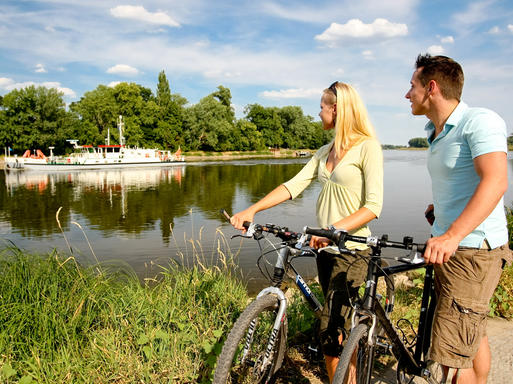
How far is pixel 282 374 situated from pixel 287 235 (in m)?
1.48

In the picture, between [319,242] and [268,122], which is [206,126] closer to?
[268,122]

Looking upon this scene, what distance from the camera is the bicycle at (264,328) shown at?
2145 millimetres

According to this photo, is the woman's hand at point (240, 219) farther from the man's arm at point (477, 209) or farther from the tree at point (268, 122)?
the tree at point (268, 122)

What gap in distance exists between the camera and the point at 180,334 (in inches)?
122

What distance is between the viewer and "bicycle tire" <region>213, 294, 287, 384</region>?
212cm

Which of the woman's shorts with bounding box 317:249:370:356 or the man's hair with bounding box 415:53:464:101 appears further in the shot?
the woman's shorts with bounding box 317:249:370:356

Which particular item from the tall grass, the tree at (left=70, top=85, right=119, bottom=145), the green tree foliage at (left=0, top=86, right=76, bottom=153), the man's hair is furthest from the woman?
the tree at (left=70, top=85, right=119, bottom=145)

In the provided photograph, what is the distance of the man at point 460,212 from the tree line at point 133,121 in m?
56.7

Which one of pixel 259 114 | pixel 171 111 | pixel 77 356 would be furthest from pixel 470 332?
pixel 259 114

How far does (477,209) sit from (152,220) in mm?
13701

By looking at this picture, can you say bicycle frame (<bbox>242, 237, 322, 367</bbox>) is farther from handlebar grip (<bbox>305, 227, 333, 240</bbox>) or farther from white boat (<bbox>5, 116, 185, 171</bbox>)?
white boat (<bbox>5, 116, 185, 171</bbox>)

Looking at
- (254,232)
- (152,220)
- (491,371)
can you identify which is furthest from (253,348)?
(152,220)

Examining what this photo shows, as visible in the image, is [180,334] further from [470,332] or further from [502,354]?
[502,354]

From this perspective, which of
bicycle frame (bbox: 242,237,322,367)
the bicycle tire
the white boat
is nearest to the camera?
the bicycle tire
